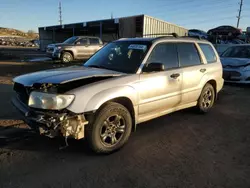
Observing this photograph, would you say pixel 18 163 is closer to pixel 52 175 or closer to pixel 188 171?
pixel 52 175

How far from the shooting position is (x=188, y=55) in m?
5.27

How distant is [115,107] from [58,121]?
86cm

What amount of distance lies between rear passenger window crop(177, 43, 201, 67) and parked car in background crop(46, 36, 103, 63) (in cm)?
1195

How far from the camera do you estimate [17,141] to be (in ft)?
13.7

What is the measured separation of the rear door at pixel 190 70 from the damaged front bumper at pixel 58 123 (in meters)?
2.50

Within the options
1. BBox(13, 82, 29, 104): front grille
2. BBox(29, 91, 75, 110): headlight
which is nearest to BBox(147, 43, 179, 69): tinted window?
BBox(29, 91, 75, 110): headlight

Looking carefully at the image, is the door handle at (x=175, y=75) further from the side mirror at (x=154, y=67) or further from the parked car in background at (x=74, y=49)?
the parked car in background at (x=74, y=49)

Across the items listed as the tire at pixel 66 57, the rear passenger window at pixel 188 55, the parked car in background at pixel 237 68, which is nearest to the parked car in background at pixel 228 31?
the tire at pixel 66 57

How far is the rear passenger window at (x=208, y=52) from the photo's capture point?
583 centimetres

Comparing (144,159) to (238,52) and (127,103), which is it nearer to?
(127,103)

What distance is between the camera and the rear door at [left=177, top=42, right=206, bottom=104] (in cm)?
502

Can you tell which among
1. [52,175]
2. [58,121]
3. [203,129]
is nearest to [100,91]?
[58,121]

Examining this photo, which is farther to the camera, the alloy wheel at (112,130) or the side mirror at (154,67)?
the side mirror at (154,67)

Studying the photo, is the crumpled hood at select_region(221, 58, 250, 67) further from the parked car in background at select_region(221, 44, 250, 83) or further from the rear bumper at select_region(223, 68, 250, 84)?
the rear bumper at select_region(223, 68, 250, 84)
